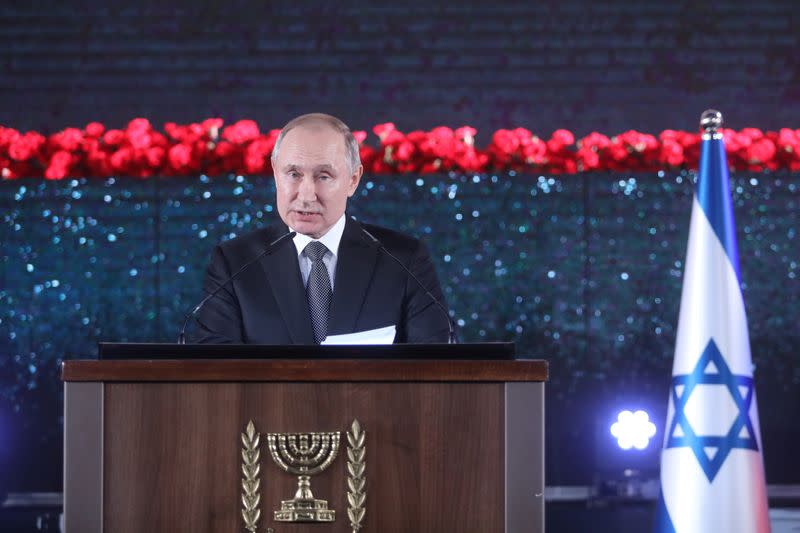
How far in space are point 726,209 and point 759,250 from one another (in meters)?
1.85

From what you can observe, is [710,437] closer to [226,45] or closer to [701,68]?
[701,68]

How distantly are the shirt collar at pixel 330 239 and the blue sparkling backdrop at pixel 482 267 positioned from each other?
6.20 feet

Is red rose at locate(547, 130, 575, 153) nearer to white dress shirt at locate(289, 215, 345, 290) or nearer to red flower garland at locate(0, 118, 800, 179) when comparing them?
red flower garland at locate(0, 118, 800, 179)

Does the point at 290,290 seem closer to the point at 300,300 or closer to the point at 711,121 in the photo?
the point at 300,300

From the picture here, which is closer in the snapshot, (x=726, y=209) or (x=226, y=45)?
(x=726, y=209)

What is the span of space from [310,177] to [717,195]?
Result: 3.36 feet

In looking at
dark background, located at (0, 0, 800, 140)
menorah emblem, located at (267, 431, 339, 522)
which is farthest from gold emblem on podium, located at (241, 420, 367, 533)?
dark background, located at (0, 0, 800, 140)

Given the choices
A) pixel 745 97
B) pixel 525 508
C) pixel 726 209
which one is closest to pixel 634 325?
pixel 745 97

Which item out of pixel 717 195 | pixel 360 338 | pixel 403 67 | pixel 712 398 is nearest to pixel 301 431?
pixel 360 338

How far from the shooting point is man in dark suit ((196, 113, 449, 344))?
235 cm

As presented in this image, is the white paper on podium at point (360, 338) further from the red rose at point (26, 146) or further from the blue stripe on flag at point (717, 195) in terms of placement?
the red rose at point (26, 146)

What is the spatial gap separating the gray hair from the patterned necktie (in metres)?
0.22

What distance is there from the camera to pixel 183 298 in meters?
4.42

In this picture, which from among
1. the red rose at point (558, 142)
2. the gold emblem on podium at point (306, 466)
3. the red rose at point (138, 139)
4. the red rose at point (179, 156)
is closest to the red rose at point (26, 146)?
the red rose at point (138, 139)
